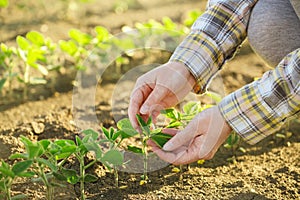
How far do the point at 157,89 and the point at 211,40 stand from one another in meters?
0.27

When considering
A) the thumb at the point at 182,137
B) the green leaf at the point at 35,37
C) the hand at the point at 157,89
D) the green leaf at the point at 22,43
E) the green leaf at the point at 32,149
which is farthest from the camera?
the green leaf at the point at 35,37

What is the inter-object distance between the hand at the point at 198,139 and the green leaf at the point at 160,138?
0.07ft

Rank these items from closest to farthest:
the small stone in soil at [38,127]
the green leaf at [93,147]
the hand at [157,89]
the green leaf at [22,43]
→ the green leaf at [93,147], the hand at [157,89], the small stone in soil at [38,127], the green leaf at [22,43]

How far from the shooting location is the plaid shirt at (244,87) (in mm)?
1536

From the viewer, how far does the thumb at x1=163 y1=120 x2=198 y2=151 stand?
1.58 meters

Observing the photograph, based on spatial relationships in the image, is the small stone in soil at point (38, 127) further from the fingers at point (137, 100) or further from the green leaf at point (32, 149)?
the green leaf at point (32, 149)

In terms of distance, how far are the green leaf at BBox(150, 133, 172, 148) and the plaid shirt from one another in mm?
186

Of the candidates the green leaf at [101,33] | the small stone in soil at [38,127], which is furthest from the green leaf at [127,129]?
the green leaf at [101,33]

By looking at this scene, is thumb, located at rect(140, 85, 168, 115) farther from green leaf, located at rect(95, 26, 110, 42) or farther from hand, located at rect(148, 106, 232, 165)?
green leaf, located at rect(95, 26, 110, 42)

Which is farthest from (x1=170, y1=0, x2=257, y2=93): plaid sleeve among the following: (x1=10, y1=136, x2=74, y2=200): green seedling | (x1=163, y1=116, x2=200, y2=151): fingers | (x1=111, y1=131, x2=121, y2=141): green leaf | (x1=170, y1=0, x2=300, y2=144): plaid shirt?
(x1=10, y1=136, x2=74, y2=200): green seedling

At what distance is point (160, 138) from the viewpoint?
5.29 ft

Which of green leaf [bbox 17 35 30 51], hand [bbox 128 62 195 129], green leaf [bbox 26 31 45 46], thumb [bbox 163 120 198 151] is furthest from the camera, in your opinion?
green leaf [bbox 26 31 45 46]

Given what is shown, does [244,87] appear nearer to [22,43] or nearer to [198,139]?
[198,139]

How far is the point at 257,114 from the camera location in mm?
1572
